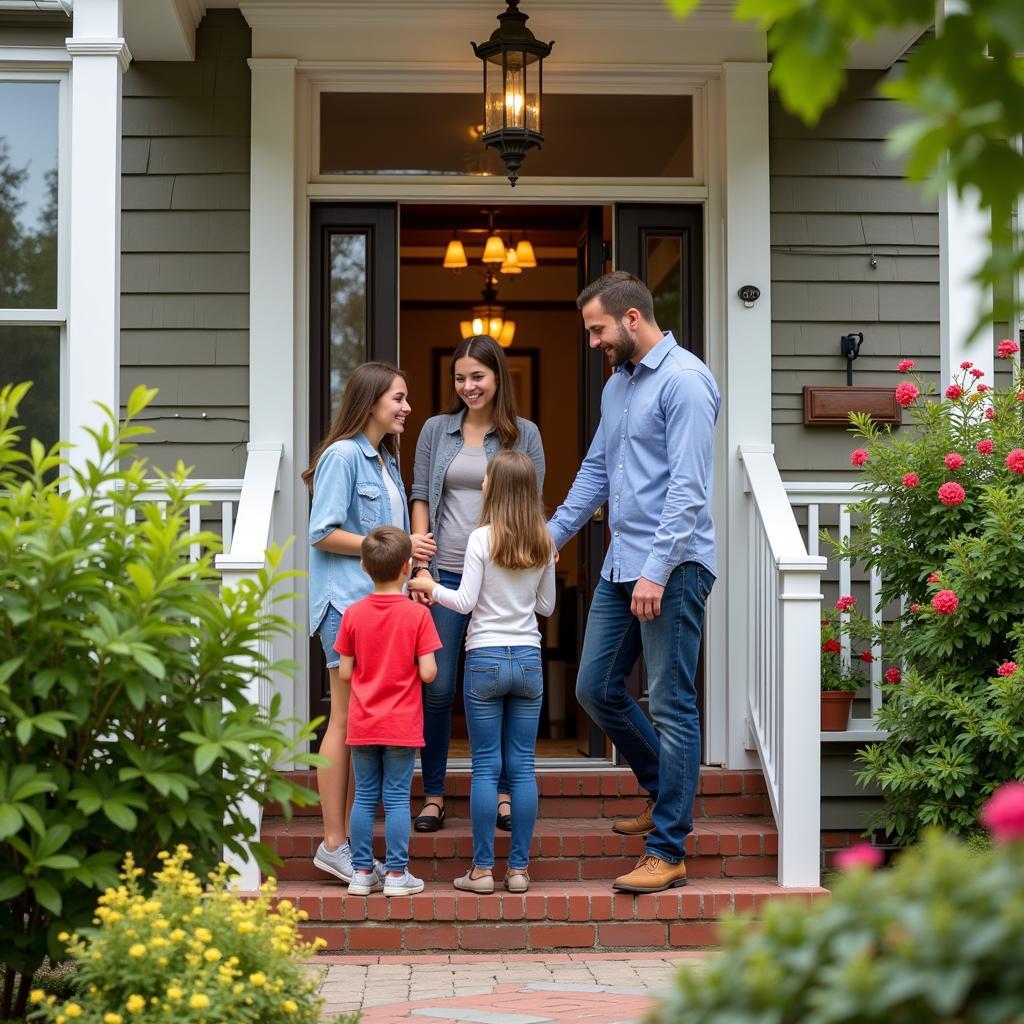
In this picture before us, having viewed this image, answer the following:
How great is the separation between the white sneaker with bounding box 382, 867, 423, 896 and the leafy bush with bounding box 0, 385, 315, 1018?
4.54ft

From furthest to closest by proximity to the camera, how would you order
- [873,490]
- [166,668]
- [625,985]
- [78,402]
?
[873,490] < [78,402] < [625,985] < [166,668]

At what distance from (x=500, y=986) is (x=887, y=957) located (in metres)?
2.65

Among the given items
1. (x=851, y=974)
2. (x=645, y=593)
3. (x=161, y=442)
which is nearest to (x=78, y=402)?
(x=161, y=442)

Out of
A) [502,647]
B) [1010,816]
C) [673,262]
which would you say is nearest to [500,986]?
[502,647]

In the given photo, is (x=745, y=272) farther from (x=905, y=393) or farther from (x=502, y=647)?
(x=502, y=647)

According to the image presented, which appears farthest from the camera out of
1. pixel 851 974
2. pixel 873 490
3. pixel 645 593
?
pixel 873 490

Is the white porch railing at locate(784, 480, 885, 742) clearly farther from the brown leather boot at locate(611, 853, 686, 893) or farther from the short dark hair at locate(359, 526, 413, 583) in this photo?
the short dark hair at locate(359, 526, 413, 583)

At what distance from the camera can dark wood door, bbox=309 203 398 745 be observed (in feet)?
19.1

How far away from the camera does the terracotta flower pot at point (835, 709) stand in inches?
213

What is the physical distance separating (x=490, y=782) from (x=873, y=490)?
6.03ft

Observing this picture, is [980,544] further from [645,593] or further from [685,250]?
[685,250]

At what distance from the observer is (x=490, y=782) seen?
4.47 meters

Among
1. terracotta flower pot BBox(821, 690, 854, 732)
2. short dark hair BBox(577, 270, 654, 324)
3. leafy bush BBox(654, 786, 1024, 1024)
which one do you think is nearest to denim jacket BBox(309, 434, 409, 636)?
short dark hair BBox(577, 270, 654, 324)

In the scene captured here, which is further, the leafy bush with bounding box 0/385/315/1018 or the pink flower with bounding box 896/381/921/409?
the pink flower with bounding box 896/381/921/409
